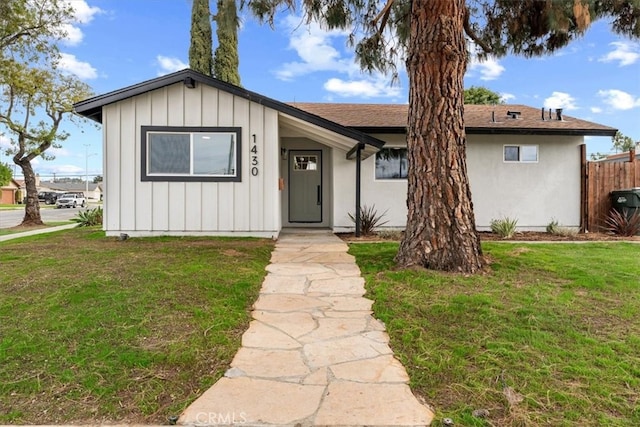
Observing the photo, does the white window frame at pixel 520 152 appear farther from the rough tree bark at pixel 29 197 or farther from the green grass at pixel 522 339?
the rough tree bark at pixel 29 197

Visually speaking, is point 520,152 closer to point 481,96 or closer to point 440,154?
point 440,154

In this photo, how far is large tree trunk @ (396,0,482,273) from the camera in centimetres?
522

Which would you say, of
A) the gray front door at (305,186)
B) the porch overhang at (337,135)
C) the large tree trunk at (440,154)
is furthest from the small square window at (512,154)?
the large tree trunk at (440,154)

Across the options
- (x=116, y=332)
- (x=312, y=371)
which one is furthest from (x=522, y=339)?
(x=116, y=332)

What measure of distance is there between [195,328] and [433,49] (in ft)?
14.7

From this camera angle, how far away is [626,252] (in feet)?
22.7

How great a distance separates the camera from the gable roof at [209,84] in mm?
7785

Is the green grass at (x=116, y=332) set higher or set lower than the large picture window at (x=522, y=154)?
lower

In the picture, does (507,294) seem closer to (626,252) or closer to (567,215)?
(626,252)

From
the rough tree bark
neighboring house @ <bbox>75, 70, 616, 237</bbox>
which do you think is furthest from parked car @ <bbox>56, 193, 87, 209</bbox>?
neighboring house @ <bbox>75, 70, 616, 237</bbox>

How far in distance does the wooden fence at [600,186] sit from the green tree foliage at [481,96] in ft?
68.7

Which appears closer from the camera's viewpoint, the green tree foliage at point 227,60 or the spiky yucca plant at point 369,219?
the spiky yucca plant at point 369,219

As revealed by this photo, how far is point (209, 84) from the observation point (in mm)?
7973

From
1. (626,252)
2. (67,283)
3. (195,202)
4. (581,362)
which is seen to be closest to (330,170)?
(195,202)
